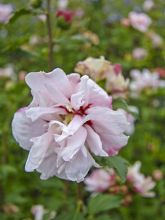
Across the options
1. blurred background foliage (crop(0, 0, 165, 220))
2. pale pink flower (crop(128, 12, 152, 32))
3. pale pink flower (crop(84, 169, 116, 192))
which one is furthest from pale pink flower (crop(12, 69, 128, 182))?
pale pink flower (crop(128, 12, 152, 32))

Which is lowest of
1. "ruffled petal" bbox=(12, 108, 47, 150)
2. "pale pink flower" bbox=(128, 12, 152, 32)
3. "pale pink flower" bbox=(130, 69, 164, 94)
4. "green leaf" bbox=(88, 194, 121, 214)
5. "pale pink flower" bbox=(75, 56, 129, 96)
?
"pale pink flower" bbox=(130, 69, 164, 94)

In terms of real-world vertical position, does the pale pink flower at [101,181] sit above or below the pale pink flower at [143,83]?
above

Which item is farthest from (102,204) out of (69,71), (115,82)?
(69,71)

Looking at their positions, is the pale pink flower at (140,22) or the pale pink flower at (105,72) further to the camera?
the pale pink flower at (140,22)

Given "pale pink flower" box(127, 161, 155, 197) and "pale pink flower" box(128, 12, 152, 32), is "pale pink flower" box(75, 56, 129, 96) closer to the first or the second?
"pale pink flower" box(127, 161, 155, 197)

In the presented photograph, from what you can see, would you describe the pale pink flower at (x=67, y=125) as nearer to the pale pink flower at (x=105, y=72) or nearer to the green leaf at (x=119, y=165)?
the green leaf at (x=119, y=165)

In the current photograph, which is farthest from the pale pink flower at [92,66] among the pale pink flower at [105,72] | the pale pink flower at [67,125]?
the pale pink flower at [67,125]

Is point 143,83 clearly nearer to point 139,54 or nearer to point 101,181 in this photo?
point 139,54
